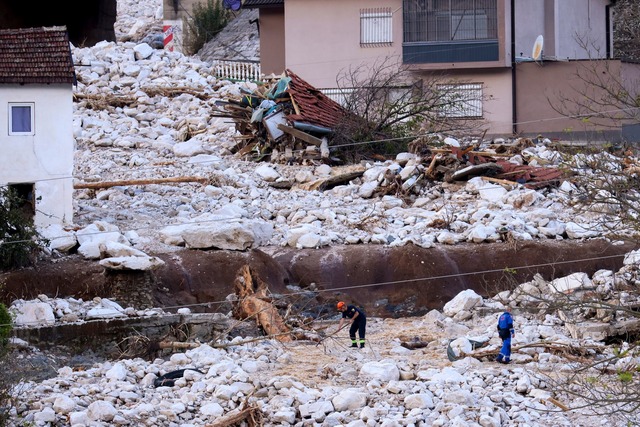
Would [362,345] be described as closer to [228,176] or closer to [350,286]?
[350,286]

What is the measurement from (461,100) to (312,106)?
4026mm

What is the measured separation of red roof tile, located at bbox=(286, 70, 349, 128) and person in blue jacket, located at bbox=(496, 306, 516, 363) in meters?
12.5

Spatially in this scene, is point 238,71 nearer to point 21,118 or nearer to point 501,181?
point 501,181

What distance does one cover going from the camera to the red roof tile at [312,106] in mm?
29688

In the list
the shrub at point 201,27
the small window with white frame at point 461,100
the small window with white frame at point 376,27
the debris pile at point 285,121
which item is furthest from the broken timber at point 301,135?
the shrub at point 201,27

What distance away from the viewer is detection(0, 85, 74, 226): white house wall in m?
24.4

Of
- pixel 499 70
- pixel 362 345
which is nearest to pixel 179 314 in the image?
pixel 362 345

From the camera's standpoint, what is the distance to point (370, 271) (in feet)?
77.2

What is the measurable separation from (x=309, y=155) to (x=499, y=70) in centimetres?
717

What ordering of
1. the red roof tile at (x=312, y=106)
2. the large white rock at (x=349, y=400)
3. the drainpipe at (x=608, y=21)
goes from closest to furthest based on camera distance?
the large white rock at (x=349, y=400), the red roof tile at (x=312, y=106), the drainpipe at (x=608, y=21)

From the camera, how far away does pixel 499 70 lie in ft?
109

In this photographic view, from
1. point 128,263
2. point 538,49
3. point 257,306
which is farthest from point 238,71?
point 257,306

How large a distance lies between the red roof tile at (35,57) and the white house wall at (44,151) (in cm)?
26

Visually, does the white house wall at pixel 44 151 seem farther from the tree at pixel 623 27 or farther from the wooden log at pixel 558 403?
the tree at pixel 623 27
